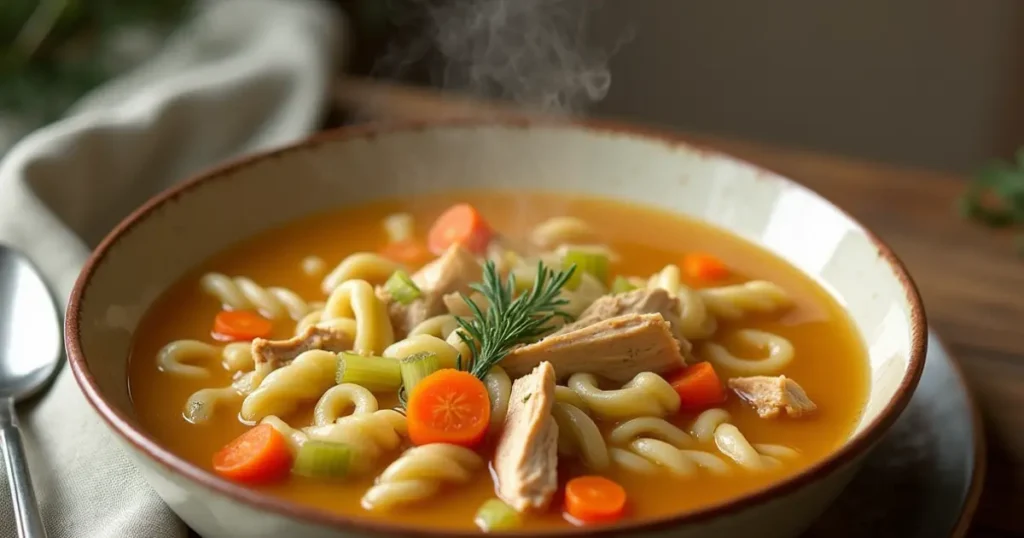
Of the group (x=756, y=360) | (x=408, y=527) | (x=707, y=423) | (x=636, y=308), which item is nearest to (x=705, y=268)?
(x=756, y=360)

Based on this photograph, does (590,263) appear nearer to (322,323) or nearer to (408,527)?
(322,323)

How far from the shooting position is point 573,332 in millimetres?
2684

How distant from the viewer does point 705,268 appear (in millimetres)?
3396

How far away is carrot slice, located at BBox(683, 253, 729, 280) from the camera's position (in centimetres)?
339

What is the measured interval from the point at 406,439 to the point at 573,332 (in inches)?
20.2

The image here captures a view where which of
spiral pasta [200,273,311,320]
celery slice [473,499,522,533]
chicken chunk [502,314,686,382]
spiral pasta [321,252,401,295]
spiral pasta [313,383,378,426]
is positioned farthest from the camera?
spiral pasta [321,252,401,295]

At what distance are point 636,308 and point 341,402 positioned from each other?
813mm

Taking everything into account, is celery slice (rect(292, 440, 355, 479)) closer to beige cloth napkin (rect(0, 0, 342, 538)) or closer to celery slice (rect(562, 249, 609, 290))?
beige cloth napkin (rect(0, 0, 342, 538))

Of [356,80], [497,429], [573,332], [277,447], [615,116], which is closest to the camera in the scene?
[277,447]

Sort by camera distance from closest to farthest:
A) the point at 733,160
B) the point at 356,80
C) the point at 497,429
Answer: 1. the point at 497,429
2. the point at 733,160
3. the point at 356,80

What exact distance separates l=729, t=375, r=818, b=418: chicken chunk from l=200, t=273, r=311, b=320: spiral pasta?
1264 mm

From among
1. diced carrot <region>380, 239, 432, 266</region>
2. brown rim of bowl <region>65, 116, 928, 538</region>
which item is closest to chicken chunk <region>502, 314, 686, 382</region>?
brown rim of bowl <region>65, 116, 928, 538</region>

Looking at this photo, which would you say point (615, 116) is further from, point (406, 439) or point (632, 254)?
point (406, 439)

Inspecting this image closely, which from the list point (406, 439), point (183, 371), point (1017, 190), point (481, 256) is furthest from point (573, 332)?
point (1017, 190)
